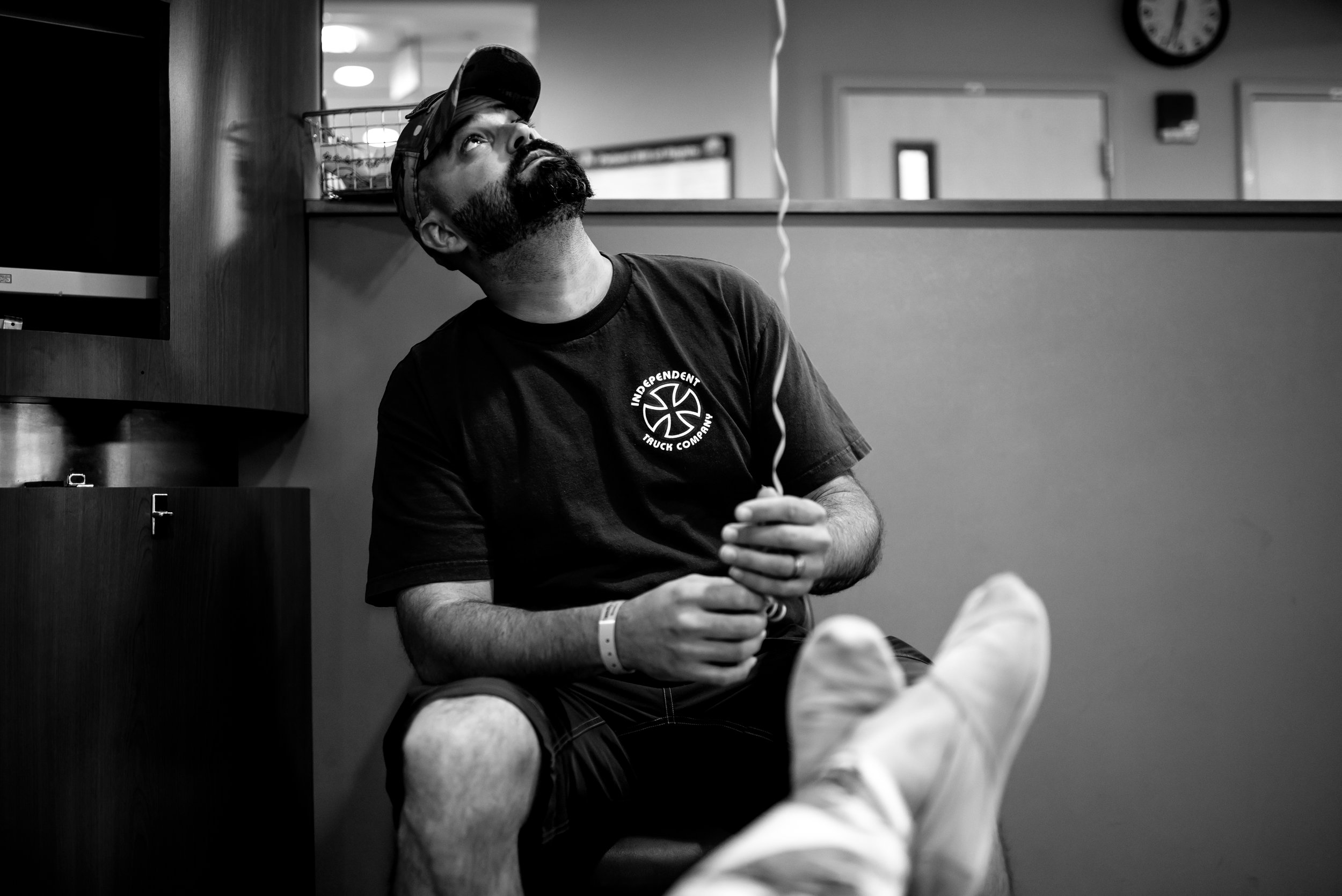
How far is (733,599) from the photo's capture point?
91 cm

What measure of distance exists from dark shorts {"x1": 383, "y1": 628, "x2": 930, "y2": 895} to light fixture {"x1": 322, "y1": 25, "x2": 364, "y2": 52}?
3500 millimetres

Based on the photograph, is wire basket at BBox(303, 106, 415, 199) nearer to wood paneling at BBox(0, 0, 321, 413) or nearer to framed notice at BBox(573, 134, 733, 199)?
wood paneling at BBox(0, 0, 321, 413)

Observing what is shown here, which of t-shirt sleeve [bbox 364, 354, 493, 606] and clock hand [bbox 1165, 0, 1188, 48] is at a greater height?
clock hand [bbox 1165, 0, 1188, 48]

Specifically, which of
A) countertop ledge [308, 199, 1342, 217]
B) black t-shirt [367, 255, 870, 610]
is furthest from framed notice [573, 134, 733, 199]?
black t-shirt [367, 255, 870, 610]

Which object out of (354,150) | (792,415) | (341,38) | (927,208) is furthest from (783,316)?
(341,38)

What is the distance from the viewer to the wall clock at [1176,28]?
4.07 metres

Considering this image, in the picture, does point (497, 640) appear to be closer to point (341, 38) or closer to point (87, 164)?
point (87, 164)

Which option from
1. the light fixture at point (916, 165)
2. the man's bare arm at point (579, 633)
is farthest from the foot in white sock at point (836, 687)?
the light fixture at point (916, 165)

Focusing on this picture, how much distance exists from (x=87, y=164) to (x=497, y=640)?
89 cm

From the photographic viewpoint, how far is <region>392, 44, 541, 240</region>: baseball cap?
4.30ft

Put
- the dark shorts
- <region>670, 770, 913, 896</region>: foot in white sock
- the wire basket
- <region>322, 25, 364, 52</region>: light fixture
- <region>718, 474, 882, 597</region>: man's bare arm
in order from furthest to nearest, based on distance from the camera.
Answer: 1. <region>322, 25, 364, 52</region>: light fixture
2. the wire basket
3. the dark shorts
4. <region>718, 474, 882, 597</region>: man's bare arm
5. <region>670, 770, 913, 896</region>: foot in white sock

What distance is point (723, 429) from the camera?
48.8 inches

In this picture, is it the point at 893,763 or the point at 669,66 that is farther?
the point at 669,66

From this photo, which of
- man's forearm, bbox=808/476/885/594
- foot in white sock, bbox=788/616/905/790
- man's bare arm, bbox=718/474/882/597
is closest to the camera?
foot in white sock, bbox=788/616/905/790
